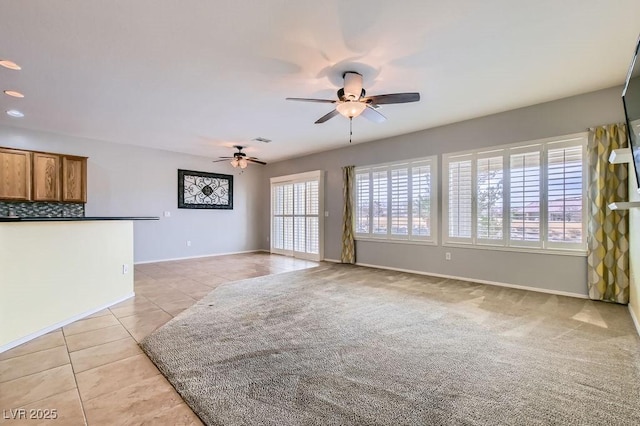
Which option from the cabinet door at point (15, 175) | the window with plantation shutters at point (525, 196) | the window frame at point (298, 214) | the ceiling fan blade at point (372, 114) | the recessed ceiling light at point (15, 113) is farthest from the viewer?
the window frame at point (298, 214)

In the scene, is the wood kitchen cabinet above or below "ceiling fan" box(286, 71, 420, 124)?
below

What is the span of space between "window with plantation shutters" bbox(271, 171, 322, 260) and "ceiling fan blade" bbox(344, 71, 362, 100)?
413 cm

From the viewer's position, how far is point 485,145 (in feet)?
15.3

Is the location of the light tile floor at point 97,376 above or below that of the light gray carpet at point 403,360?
below

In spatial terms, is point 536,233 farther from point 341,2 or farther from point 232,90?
point 232,90

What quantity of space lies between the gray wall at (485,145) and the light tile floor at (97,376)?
3.97 metres

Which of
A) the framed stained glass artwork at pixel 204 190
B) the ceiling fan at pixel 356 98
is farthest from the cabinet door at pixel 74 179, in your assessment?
the ceiling fan at pixel 356 98

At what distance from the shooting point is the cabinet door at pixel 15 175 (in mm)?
4668

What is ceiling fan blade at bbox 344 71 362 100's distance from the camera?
3.07 metres

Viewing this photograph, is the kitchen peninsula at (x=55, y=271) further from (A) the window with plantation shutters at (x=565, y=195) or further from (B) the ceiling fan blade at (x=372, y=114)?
(A) the window with plantation shutters at (x=565, y=195)

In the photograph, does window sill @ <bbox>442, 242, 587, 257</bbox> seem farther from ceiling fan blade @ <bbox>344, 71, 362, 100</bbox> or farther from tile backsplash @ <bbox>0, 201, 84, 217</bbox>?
tile backsplash @ <bbox>0, 201, 84, 217</bbox>

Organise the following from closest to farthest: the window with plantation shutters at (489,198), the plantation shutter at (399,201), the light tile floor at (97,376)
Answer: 1. the light tile floor at (97,376)
2. the window with plantation shutters at (489,198)
3. the plantation shutter at (399,201)

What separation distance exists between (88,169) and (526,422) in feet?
25.5

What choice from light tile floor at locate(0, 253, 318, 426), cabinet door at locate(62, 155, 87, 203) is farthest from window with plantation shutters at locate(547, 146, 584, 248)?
cabinet door at locate(62, 155, 87, 203)
